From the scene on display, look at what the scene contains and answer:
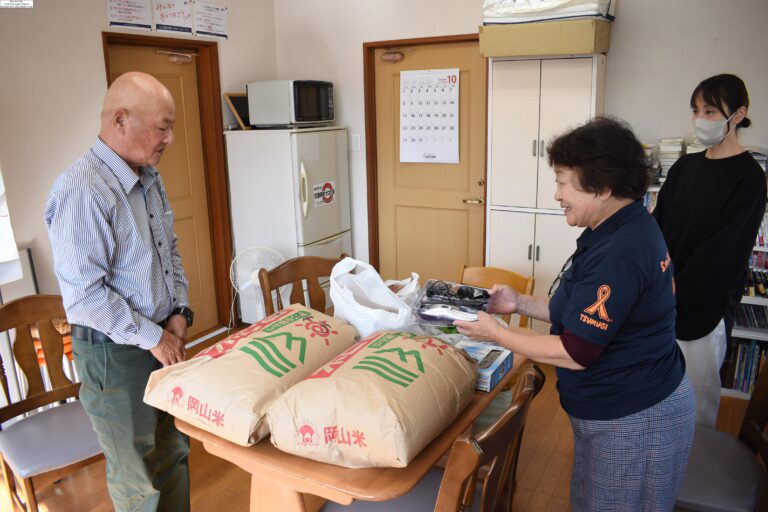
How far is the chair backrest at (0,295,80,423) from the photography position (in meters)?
2.23

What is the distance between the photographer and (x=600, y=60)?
3293 mm

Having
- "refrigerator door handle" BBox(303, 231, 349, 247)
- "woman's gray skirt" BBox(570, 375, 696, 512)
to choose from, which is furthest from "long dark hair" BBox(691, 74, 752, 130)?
"refrigerator door handle" BBox(303, 231, 349, 247)

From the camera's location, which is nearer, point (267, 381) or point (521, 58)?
point (267, 381)

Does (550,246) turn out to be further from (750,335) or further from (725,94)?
(725,94)

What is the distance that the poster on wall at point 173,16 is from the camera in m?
3.55

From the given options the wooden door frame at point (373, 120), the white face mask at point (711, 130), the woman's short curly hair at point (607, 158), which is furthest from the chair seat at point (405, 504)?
the wooden door frame at point (373, 120)

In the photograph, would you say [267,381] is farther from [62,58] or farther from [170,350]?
[62,58]

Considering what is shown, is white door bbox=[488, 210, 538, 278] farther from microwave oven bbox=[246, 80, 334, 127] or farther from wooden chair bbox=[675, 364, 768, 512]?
wooden chair bbox=[675, 364, 768, 512]

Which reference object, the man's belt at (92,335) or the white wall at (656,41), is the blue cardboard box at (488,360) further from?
the white wall at (656,41)

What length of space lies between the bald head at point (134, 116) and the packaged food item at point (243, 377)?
0.66m

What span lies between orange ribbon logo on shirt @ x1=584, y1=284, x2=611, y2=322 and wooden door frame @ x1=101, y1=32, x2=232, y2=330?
322 centimetres

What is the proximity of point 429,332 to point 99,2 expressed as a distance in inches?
102

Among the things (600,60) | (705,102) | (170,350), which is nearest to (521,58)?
(600,60)

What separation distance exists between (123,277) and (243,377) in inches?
24.0
